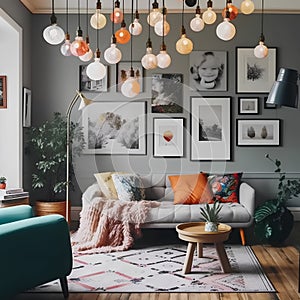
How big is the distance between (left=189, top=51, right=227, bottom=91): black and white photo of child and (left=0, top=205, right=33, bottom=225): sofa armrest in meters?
3.22

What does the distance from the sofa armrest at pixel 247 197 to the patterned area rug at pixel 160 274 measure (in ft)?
1.55

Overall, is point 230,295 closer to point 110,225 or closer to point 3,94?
point 110,225

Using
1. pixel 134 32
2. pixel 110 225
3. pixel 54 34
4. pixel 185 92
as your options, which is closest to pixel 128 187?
pixel 110 225

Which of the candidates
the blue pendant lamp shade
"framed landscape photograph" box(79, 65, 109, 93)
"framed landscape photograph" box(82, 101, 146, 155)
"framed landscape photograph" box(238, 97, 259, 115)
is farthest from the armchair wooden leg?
"framed landscape photograph" box(238, 97, 259, 115)

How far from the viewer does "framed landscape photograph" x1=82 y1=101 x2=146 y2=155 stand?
21.6ft

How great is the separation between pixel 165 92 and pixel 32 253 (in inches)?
143

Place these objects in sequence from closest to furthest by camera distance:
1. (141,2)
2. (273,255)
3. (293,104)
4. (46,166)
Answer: (293,104) → (273,255) → (46,166) → (141,2)

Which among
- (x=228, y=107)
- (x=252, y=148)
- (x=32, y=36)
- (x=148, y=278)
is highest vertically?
(x=32, y=36)

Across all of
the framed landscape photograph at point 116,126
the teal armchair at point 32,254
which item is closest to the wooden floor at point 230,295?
the teal armchair at point 32,254

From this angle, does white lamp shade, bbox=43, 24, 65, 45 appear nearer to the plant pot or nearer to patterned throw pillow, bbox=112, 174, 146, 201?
patterned throw pillow, bbox=112, 174, 146, 201

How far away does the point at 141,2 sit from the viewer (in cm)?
647

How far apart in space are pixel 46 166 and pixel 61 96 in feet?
3.50

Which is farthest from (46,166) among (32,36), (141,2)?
(141,2)

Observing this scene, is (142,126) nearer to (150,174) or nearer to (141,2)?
(150,174)
